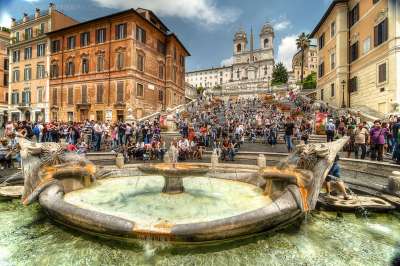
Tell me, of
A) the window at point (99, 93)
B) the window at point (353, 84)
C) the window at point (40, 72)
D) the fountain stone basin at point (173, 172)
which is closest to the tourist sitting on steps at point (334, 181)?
the fountain stone basin at point (173, 172)

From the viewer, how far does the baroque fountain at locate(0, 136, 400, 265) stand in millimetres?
3760

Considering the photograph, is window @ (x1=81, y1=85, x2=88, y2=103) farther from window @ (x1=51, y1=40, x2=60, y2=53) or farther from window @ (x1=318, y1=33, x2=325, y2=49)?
window @ (x1=318, y1=33, x2=325, y2=49)

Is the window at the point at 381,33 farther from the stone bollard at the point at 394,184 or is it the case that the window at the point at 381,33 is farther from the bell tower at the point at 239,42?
the bell tower at the point at 239,42

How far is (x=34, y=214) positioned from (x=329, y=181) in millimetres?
7153

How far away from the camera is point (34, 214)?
17.9ft

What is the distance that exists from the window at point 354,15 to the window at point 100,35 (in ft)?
92.2

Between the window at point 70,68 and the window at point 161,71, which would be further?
the window at point 161,71

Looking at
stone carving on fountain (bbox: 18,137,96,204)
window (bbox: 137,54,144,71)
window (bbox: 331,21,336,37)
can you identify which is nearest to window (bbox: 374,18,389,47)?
window (bbox: 331,21,336,37)

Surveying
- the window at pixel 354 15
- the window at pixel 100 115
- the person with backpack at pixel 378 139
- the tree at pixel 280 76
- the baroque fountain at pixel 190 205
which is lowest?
the baroque fountain at pixel 190 205

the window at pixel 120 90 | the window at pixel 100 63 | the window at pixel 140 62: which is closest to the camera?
the window at pixel 120 90

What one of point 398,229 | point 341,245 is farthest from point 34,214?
point 398,229

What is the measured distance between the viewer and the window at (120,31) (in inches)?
1188

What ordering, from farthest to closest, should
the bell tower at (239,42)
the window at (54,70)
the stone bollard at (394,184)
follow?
the bell tower at (239,42)
the window at (54,70)
the stone bollard at (394,184)

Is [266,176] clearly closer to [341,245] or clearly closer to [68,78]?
[341,245]
